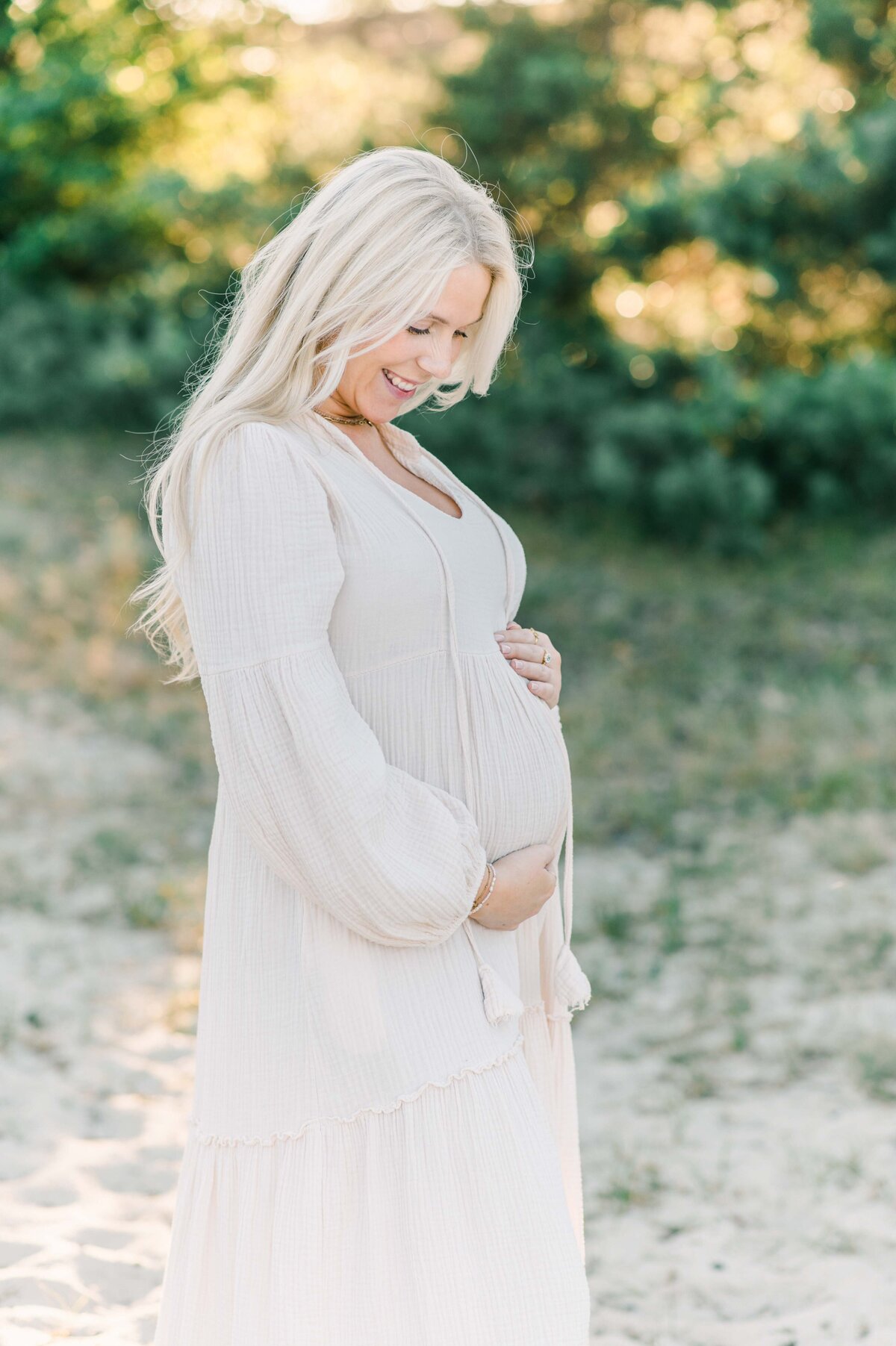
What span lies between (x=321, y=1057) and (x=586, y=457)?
7961 mm

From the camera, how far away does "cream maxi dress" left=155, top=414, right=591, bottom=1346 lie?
1.43 m

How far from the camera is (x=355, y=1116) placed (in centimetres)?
150

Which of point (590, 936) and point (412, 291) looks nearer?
point (412, 291)

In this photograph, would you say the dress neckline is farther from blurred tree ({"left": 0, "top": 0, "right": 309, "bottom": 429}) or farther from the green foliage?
blurred tree ({"left": 0, "top": 0, "right": 309, "bottom": 429})

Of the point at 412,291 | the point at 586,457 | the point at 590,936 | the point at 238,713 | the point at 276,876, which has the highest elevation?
the point at 412,291

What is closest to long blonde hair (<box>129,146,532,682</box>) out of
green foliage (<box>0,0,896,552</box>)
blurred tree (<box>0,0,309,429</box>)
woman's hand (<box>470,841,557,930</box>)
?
woman's hand (<box>470,841,557,930</box>)

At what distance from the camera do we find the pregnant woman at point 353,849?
144 centimetres

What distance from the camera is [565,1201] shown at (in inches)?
60.1

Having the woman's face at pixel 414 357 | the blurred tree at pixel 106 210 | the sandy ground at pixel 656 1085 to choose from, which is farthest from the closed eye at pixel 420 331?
the blurred tree at pixel 106 210

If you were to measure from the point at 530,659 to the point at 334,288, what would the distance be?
56 cm

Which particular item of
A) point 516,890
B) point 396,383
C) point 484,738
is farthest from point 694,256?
point 516,890

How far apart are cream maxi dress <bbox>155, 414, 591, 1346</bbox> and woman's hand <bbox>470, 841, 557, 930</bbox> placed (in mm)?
30

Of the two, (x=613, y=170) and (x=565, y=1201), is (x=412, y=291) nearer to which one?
(x=565, y=1201)

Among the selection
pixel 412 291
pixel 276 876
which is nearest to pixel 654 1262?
pixel 276 876
